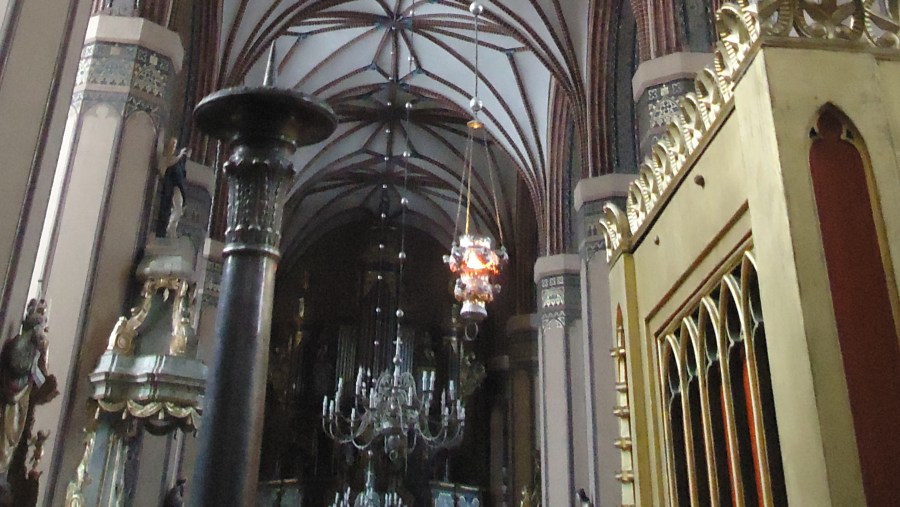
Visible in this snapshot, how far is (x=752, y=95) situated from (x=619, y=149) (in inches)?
364

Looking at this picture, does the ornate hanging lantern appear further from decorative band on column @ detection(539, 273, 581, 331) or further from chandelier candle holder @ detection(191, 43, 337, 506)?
chandelier candle holder @ detection(191, 43, 337, 506)

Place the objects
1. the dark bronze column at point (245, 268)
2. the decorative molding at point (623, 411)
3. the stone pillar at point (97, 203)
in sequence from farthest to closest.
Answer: the stone pillar at point (97, 203), the dark bronze column at point (245, 268), the decorative molding at point (623, 411)

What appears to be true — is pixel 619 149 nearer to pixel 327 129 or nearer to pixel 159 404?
pixel 159 404

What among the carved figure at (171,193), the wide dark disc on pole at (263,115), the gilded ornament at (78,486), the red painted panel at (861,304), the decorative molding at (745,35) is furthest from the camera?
the carved figure at (171,193)

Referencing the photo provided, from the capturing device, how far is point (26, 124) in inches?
149

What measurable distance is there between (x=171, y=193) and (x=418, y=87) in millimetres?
7633

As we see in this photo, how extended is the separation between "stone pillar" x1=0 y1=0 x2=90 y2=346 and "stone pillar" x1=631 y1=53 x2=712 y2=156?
16.3 ft

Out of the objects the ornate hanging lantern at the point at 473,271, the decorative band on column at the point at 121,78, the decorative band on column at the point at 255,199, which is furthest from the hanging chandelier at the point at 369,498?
the decorative band on column at the point at 255,199

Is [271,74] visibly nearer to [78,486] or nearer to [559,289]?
[78,486]

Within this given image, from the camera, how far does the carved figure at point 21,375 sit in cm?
389

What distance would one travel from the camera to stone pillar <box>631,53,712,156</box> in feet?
23.7

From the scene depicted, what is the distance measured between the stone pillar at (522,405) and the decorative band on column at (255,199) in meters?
12.1

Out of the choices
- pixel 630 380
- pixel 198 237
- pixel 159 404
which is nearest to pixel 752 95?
pixel 630 380

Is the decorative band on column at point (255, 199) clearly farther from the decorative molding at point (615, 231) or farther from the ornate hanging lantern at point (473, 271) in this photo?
the ornate hanging lantern at point (473, 271)
